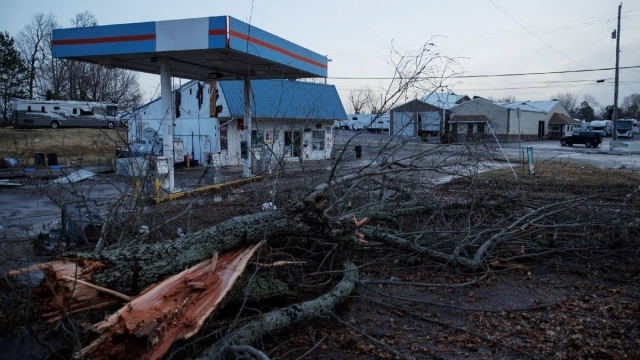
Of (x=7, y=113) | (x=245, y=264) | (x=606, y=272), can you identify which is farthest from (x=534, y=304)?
(x=7, y=113)

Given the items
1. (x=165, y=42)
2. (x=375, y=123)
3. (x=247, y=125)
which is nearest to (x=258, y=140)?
(x=375, y=123)

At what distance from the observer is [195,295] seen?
11.8 ft

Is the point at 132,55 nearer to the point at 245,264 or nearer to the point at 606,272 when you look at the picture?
the point at 245,264

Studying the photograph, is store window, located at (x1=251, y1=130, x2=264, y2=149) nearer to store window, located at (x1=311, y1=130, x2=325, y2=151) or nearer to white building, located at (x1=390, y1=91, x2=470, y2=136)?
white building, located at (x1=390, y1=91, x2=470, y2=136)

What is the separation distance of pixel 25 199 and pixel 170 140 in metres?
4.30

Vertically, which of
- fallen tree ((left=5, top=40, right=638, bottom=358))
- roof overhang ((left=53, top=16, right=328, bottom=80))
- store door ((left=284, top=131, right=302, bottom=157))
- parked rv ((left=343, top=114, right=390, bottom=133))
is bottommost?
fallen tree ((left=5, top=40, right=638, bottom=358))

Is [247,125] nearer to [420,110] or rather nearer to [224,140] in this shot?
[224,140]

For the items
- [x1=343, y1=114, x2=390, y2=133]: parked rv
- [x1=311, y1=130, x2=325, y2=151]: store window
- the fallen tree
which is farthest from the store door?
[x1=311, y1=130, x2=325, y2=151]: store window

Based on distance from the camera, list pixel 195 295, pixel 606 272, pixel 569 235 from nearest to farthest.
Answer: pixel 195 295 < pixel 606 272 < pixel 569 235

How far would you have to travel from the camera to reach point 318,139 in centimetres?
2794

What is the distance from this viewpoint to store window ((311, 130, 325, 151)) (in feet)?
90.7

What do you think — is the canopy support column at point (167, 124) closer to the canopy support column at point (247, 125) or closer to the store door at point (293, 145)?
the canopy support column at point (247, 125)

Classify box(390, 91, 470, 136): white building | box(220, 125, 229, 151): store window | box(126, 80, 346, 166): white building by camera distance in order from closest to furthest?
1. box(390, 91, 470, 136): white building
2. box(126, 80, 346, 166): white building
3. box(220, 125, 229, 151): store window

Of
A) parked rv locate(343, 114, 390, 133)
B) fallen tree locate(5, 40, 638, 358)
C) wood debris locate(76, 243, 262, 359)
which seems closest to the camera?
wood debris locate(76, 243, 262, 359)
